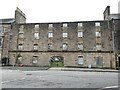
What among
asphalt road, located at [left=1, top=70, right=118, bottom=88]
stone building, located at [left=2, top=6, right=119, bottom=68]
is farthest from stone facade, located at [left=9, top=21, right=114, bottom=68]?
asphalt road, located at [left=1, top=70, right=118, bottom=88]

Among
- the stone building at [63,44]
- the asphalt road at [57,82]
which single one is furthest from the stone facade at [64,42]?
the asphalt road at [57,82]

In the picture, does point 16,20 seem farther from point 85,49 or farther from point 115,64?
point 115,64

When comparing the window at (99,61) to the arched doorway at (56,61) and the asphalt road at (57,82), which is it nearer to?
the arched doorway at (56,61)

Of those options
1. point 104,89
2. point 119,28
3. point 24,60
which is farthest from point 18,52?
point 104,89

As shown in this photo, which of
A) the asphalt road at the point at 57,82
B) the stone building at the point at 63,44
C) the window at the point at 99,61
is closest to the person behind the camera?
the asphalt road at the point at 57,82

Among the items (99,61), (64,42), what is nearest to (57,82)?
(99,61)

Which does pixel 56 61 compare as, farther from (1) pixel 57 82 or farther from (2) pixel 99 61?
(1) pixel 57 82

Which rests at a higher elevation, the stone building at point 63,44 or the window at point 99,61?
the stone building at point 63,44

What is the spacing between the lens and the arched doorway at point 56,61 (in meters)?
42.6

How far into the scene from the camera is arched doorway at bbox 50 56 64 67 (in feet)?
140

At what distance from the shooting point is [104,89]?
10609 millimetres

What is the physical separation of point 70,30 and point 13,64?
14.5 metres

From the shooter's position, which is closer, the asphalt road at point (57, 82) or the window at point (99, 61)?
the asphalt road at point (57, 82)

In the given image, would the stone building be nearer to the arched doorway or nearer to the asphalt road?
the arched doorway
